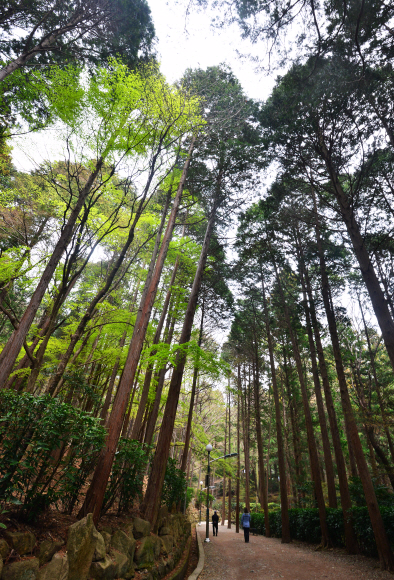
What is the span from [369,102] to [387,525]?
10749 mm

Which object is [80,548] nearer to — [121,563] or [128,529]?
[121,563]

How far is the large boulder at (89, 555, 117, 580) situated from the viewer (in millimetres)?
3047

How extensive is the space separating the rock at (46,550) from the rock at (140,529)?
95.0 inches

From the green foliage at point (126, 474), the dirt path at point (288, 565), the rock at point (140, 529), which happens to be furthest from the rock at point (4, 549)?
the dirt path at point (288, 565)

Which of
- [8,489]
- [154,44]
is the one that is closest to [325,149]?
[154,44]

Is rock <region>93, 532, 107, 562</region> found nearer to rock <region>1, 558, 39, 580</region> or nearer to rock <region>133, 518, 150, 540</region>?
rock <region>1, 558, 39, 580</region>

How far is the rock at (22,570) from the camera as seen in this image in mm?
2322

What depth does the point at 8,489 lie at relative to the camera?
271 centimetres

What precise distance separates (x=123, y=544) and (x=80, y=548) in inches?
52.0

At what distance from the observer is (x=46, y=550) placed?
2744mm

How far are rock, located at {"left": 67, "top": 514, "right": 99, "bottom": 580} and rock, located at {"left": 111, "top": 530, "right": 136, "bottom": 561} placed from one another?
97cm

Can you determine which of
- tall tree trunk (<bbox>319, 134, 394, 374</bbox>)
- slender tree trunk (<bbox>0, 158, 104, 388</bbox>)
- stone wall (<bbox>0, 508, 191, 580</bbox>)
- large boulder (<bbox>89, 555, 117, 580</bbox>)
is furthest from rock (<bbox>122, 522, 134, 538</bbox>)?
tall tree trunk (<bbox>319, 134, 394, 374</bbox>)

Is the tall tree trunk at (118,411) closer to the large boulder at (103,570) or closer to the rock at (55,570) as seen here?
the large boulder at (103,570)

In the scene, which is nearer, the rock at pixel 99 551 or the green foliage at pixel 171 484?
the rock at pixel 99 551
